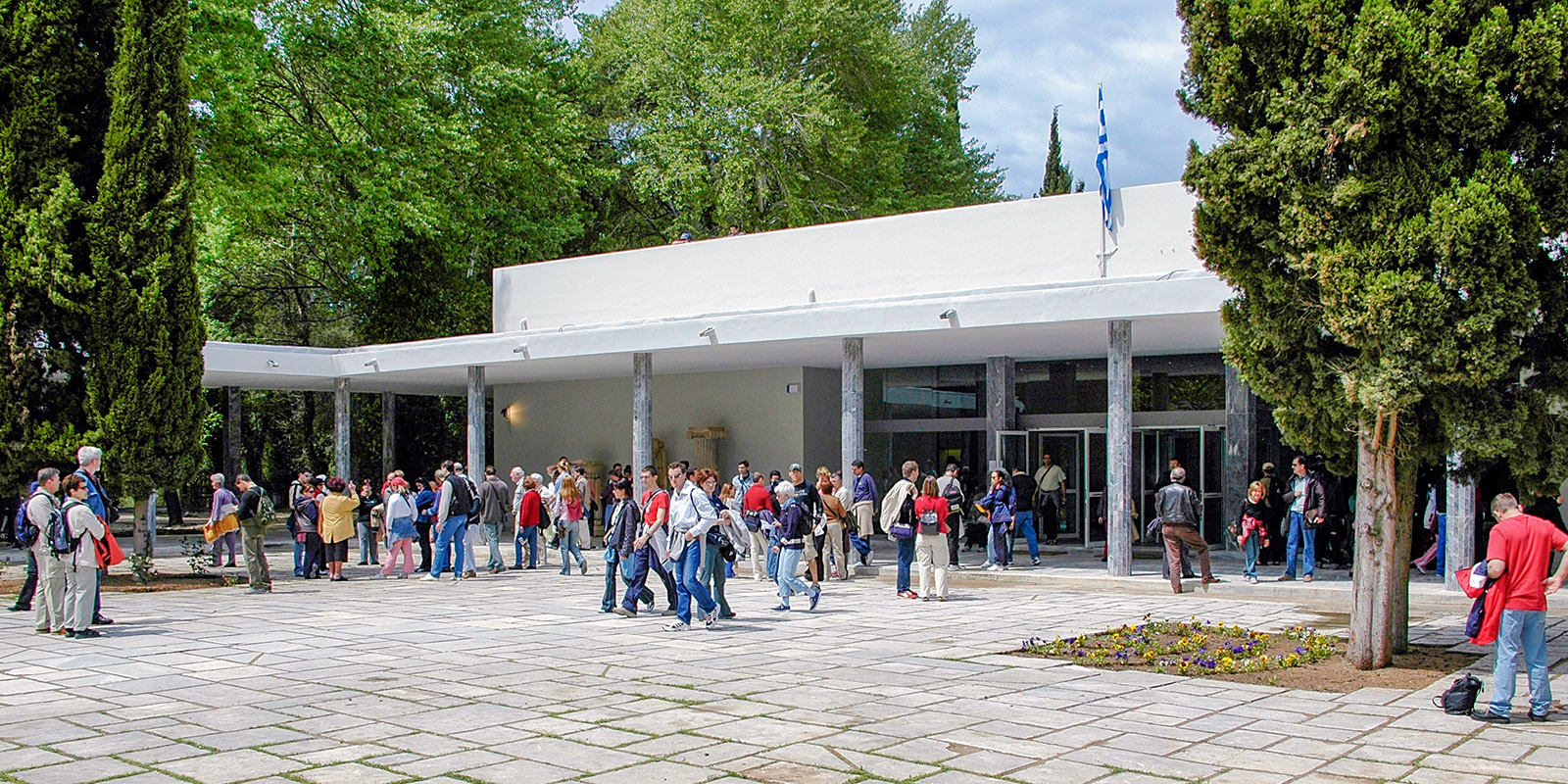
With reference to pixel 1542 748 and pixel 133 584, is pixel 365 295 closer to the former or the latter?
pixel 133 584

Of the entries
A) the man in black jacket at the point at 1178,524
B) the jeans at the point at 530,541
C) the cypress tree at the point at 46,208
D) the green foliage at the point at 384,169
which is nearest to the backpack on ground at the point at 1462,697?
the man in black jacket at the point at 1178,524

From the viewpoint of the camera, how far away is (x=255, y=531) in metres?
15.5

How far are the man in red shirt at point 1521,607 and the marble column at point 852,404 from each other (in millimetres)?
10073

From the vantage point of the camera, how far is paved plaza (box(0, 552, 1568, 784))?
248 inches

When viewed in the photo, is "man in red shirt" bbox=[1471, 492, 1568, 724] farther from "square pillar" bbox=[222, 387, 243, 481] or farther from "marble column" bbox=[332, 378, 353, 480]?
"square pillar" bbox=[222, 387, 243, 481]

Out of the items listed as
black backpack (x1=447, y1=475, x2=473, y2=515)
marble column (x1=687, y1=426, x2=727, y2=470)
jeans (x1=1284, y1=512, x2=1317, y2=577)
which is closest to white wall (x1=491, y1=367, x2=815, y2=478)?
marble column (x1=687, y1=426, x2=727, y2=470)

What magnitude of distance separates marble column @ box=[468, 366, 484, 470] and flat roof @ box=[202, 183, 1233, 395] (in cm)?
44

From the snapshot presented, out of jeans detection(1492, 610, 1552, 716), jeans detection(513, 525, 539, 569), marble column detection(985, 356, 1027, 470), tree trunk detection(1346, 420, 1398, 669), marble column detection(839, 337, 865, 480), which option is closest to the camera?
jeans detection(1492, 610, 1552, 716)

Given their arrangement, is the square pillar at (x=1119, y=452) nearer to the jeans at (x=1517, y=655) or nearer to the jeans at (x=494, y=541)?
the jeans at (x=1517, y=655)

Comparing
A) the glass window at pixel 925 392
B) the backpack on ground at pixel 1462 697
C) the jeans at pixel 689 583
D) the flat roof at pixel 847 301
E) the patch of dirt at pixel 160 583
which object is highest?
the flat roof at pixel 847 301

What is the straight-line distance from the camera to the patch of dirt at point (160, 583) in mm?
15417

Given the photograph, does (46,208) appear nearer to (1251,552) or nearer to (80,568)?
(80,568)

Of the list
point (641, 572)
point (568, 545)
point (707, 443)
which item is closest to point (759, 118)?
point (707, 443)

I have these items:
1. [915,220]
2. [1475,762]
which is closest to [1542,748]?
[1475,762]
